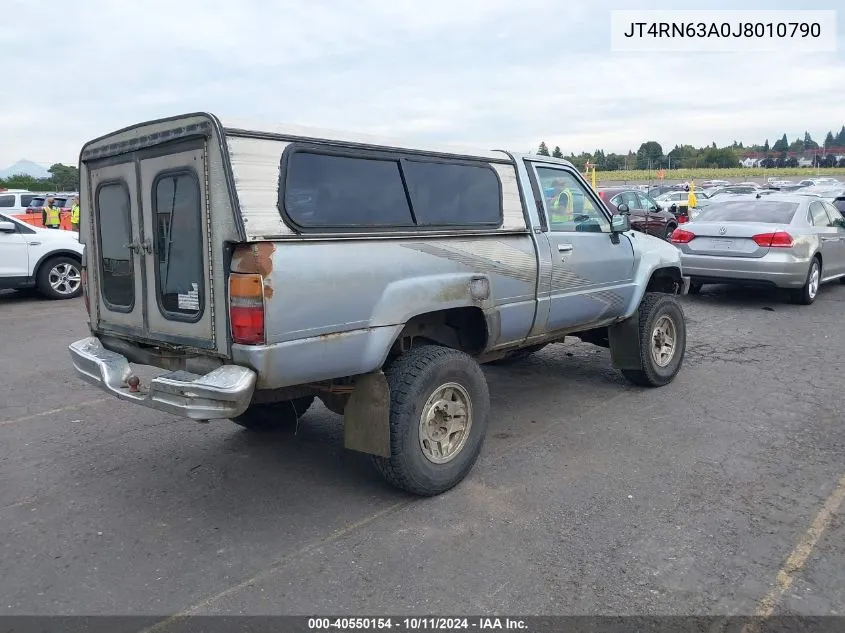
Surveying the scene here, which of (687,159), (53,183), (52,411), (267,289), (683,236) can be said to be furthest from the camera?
(687,159)

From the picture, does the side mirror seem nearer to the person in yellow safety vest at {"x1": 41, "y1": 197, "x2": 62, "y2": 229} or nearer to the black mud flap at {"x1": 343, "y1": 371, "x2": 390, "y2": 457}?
the black mud flap at {"x1": 343, "y1": 371, "x2": 390, "y2": 457}

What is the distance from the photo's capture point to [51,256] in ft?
38.6

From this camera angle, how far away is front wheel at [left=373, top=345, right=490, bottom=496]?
387 centimetres

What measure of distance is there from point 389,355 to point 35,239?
9.55 meters

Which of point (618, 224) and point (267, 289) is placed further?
Result: point (618, 224)

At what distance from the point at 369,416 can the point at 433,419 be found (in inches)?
17.7

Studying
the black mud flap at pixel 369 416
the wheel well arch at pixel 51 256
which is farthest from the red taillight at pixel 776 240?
the wheel well arch at pixel 51 256

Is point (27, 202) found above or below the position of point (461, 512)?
above

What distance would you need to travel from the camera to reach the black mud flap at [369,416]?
384 centimetres

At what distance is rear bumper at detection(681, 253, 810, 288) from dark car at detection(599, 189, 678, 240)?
26.5ft

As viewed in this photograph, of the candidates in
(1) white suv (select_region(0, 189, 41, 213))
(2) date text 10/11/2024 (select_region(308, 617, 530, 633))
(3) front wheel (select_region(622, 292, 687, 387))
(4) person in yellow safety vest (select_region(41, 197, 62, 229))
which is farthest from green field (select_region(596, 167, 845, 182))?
(2) date text 10/11/2024 (select_region(308, 617, 530, 633))

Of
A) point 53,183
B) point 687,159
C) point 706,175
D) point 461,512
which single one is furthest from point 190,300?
point 687,159

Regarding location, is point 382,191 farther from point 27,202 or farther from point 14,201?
point 27,202

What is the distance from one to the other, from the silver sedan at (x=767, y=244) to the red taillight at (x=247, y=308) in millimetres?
8742
